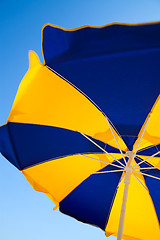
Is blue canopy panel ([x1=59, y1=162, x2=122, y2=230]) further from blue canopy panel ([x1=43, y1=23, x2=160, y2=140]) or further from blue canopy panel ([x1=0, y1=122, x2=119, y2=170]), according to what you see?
blue canopy panel ([x1=43, y1=23, x2=160, y2=140])

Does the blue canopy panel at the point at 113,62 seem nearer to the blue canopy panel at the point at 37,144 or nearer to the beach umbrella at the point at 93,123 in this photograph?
the beach umbrella at the point at 93,123

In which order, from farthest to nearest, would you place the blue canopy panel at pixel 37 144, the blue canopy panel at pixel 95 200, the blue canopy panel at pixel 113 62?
the blue canopy panel at pixel 95 200 < the blue canopy panel at pixel 37 144 < the blue canopy panel at pixel 113 62

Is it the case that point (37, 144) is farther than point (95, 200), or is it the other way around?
point (95, 200)

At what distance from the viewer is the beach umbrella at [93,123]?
2.12 metres

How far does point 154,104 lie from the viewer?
96.1 inches

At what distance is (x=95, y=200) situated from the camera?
347 centimetres

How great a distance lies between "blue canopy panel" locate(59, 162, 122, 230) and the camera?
136 inches

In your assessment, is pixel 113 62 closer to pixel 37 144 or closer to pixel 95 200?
pixel 37 144

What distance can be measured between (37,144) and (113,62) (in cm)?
135

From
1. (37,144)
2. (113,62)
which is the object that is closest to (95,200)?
(37,144)

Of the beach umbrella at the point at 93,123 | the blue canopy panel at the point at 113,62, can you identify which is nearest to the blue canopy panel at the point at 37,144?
the beach umbrella at the point at 93,123

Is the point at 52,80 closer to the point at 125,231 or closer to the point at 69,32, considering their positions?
the point at 69,32

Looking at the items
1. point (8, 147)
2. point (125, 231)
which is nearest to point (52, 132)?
point (8, 147)

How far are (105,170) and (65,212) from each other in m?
0.72
